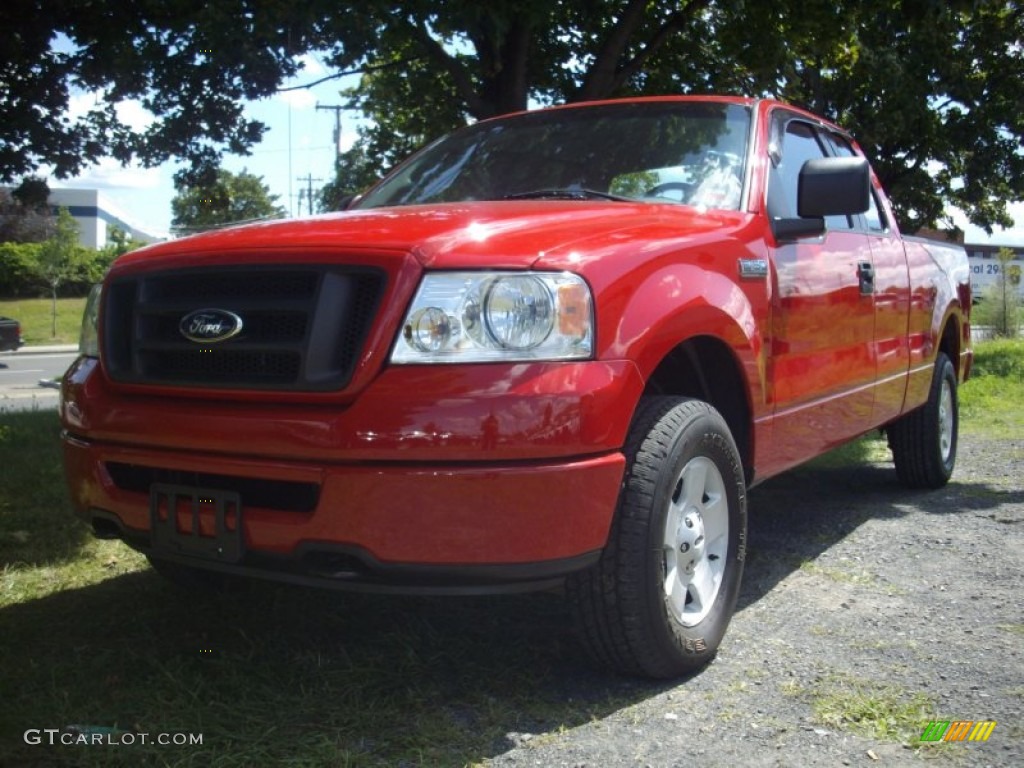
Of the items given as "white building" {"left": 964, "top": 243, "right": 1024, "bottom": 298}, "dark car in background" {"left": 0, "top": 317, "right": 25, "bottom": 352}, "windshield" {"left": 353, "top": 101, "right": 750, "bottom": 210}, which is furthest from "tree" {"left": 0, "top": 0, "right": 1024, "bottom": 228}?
"dark car in background" {"left": 0, "top": 317, "right": 25, "bottom": 352}

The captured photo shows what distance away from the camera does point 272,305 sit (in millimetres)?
2592

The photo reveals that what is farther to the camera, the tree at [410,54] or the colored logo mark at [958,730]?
the tree at [410,54]

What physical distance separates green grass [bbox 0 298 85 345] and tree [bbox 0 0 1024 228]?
28974 mm

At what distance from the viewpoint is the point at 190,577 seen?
11.9 feet

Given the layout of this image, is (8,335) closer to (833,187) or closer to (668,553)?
(833,187)

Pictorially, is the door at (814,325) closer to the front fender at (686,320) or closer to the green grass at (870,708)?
the front fender at (686,320)

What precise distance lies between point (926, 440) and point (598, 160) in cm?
316

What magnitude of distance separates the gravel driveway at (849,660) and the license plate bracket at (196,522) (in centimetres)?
88

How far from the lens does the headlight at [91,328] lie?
3.11m

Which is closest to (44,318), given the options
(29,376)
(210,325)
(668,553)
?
(29,376)

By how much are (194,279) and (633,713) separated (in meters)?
1.73

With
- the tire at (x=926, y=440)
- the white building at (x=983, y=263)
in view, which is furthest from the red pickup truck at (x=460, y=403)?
the white building at (x=983, y=263)

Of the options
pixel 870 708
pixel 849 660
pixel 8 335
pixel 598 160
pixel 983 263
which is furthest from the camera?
pixel 983 263

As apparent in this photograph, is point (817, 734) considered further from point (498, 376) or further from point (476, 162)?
point (476, 162)
